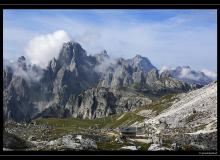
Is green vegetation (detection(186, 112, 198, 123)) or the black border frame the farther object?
green vegetation (detection(186, 112, 198, 123))

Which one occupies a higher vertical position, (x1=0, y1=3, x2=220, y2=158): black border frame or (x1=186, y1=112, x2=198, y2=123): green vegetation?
(x1=186, y1=112, x2=198, y2=123): green vegetation
